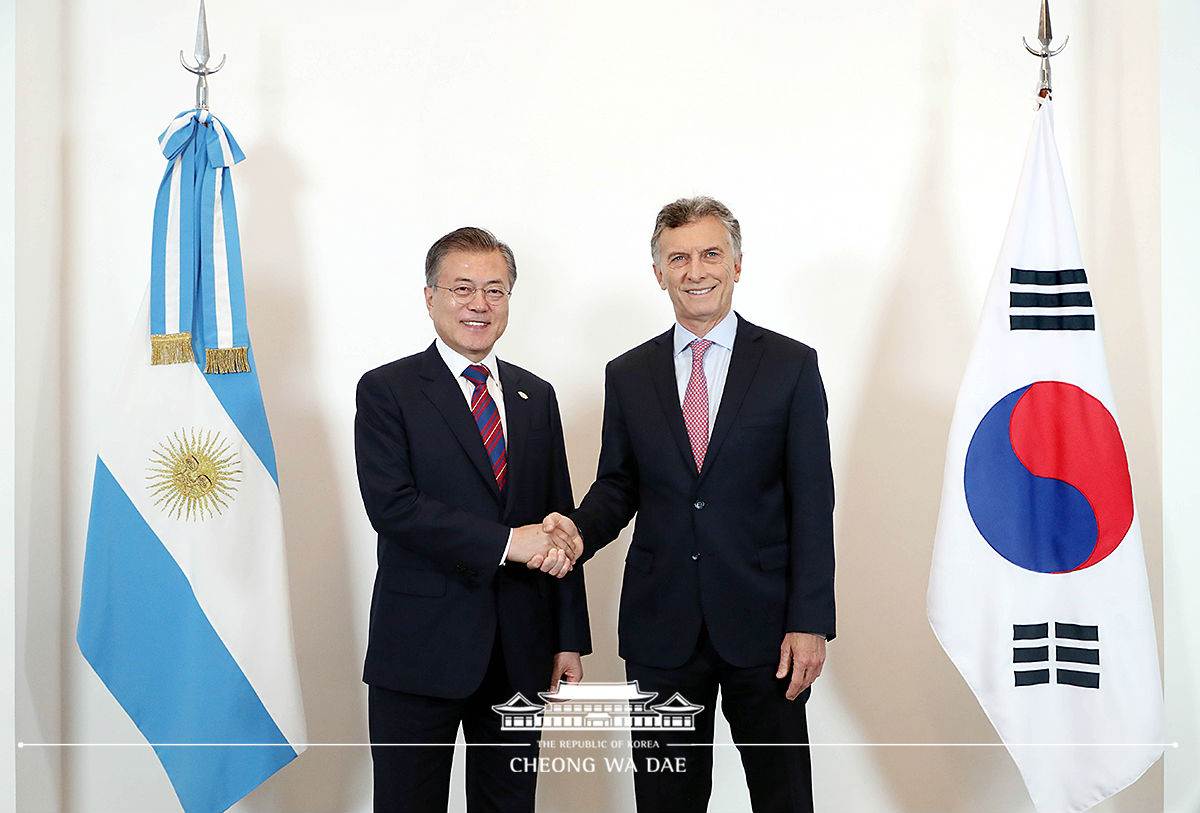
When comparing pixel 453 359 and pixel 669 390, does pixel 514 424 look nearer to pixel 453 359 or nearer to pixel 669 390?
pixel 453 359

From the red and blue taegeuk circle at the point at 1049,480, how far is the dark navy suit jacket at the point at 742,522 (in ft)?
1.77

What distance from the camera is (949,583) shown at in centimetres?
249

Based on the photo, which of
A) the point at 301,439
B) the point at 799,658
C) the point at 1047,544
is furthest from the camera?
the point at 301,439

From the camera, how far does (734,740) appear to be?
2.22 metres

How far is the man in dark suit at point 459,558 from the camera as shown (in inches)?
87.2

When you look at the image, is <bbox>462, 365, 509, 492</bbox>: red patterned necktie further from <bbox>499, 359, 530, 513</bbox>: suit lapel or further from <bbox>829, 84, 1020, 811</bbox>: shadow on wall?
<bbox>829, 84, 1020, 811</bbox>: shadow on wall

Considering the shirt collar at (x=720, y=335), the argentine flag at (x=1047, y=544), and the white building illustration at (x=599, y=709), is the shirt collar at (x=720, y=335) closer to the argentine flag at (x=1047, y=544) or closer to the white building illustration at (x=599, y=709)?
the argentine flag at (x=1047, y=544)

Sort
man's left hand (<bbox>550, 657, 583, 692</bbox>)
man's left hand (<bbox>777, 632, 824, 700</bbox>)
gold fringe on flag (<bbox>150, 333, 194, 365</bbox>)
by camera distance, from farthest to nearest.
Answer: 1. gold fringe on flag (<bbox>150, 333, 194, 365</bbox>)
2. man's left hand (<bbox>550, 657, 583, 692</bbox>)
3. man's left hand (<bbox>777, 632, 824, 700</bbox>)

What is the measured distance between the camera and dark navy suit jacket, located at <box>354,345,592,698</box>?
86.8 inches

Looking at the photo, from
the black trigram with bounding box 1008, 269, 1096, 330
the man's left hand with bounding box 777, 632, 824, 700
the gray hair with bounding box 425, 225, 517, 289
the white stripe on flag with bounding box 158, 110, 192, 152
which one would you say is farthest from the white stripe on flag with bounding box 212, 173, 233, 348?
the black trigram with bounding box 1008, 269, 1096, 330

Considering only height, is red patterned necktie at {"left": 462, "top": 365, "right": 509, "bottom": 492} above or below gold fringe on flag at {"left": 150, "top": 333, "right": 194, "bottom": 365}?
below

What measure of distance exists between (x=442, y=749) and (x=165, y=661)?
860mm

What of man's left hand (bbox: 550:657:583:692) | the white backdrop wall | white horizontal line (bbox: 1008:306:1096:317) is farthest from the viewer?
the white backdrop wall

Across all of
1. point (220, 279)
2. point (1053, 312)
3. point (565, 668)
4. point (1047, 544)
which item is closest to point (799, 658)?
point (565, 668)
